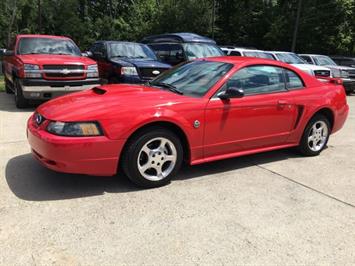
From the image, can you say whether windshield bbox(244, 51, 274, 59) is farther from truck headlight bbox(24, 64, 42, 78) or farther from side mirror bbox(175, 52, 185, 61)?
truck headlight bbox(24, 64, 42, 78)

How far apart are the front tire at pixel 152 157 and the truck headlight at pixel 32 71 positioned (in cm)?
521

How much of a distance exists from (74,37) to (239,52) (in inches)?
835

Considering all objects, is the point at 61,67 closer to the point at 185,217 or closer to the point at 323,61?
the point at 185,217

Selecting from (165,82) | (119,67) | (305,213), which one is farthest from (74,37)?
(305,213)

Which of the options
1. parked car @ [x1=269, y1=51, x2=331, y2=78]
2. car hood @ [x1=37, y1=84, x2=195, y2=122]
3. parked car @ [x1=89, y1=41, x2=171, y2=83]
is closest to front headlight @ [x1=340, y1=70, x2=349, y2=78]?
parked car @ [x1=269, y1=51, x2=331, y2=78]

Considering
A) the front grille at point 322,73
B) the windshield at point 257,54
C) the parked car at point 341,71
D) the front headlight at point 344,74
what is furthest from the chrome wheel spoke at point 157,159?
the front headlight at point 344,74

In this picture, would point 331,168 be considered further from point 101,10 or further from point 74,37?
point 101,10

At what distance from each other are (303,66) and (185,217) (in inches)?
477

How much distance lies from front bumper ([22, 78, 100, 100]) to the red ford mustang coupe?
4.11 m

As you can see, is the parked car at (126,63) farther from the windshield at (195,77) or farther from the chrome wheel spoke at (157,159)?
the chrome wheel spoke at (157,159)

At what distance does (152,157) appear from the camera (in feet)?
14.0

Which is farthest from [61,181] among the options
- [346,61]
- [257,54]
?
[346,61]

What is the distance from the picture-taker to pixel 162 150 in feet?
14.2

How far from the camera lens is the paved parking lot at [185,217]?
3.06 m
